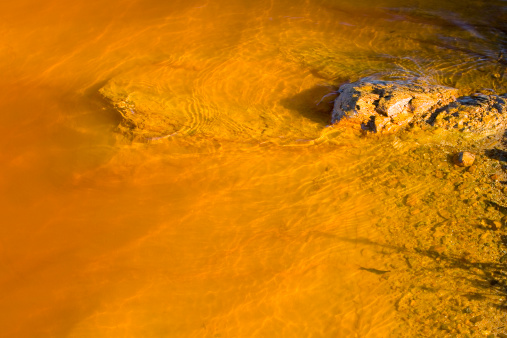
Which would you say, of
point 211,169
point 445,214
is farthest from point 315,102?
point 445,214

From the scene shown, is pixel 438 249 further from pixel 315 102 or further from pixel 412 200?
pixel 315 102

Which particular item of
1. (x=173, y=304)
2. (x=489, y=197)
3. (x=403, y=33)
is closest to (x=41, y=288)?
(x=173, y=304)

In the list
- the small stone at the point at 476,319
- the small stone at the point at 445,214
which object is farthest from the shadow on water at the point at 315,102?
the small stone at the point at 476,319

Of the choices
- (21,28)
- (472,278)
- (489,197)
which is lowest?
(472,278)

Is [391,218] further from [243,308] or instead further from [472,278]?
[243,308]

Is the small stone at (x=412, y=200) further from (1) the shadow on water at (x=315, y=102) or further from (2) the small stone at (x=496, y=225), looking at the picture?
(1) the shadow on water at (x=315, y=102)
